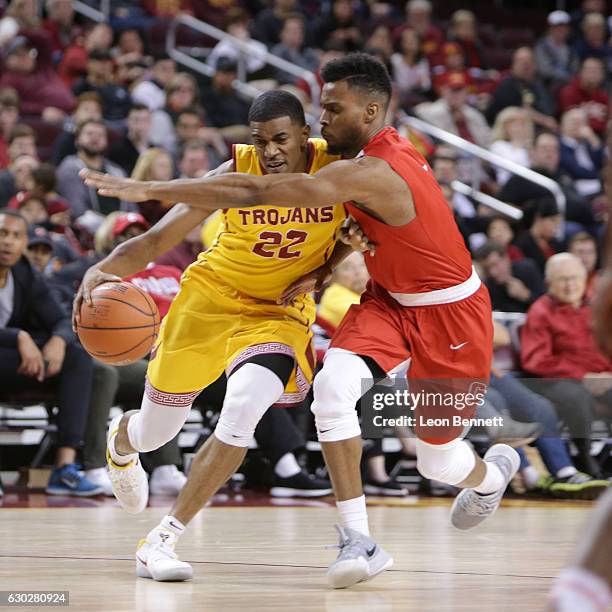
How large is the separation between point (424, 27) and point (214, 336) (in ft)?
32.9

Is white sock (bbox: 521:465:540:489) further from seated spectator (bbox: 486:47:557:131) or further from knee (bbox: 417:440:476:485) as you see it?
seated spectator (bbox: 486:47:557:131)

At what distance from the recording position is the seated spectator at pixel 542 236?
376 inches

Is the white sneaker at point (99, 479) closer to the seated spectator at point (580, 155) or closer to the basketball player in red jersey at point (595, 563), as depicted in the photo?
the basketball player in red jersey at point (595, 563)

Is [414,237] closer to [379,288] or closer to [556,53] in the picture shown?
[379,288]

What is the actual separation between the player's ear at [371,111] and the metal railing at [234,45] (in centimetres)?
696

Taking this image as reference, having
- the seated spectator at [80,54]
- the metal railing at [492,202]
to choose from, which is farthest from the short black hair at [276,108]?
the seated spectator at [80,54]

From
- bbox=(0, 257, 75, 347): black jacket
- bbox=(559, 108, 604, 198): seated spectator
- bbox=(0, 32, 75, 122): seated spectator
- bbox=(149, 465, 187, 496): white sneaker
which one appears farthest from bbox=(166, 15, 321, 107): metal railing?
bbox=(149, 465, 187, 496): white sneaker

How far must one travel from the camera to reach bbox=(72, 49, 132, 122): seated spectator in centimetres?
1059

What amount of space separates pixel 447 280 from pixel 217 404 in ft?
10.1

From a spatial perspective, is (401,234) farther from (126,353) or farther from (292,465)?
(292,465)

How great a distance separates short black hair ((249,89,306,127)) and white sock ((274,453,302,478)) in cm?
311

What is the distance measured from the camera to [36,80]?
1086 centimetres

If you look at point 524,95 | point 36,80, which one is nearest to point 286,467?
point 36,80

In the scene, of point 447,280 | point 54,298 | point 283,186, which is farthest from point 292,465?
point 283,186
